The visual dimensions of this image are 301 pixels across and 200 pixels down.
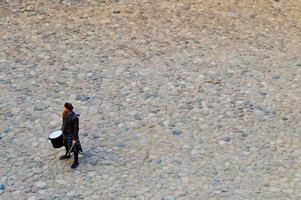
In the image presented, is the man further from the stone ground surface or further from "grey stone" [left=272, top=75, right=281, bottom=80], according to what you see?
"grey stone" [left=272, top=75, right=281, bottom=80]

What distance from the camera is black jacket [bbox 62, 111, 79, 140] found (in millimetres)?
8945

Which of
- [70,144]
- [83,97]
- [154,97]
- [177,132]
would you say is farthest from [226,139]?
[83,97]

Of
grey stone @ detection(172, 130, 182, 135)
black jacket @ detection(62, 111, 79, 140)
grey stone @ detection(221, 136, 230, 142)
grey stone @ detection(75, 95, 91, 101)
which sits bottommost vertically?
grey stone @ detection(221, 136, 230, 142)

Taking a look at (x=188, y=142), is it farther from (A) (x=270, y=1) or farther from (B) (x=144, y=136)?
(A) (x=270, y=1)

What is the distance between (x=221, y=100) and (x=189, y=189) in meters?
2.85

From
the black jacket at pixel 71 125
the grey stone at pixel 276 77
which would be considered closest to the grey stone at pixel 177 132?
the black jacket at pixel 71 125

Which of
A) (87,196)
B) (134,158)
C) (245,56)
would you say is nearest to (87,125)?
(134,158)

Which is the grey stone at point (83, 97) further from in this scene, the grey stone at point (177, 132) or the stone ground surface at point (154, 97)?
the grey stone at point (177, 132)

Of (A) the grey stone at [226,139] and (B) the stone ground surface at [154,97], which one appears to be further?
(A) the grey stone at [226,139]

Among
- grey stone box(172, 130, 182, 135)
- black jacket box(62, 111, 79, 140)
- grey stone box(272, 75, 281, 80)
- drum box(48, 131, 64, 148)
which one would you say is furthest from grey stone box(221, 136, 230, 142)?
drum box(48, 131, 64, 148)

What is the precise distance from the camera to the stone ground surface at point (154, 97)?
9.23 metres

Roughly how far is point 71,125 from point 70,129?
73 mm

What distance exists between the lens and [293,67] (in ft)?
41.9

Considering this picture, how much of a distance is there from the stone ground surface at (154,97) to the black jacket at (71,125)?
0.65m
